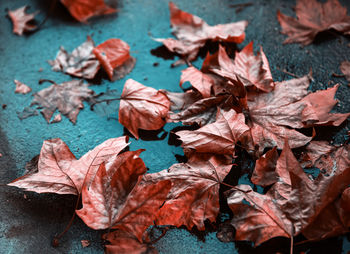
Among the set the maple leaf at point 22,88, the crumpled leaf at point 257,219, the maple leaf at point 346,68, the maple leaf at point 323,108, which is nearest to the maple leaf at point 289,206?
the crumpled leaf at point 257,219

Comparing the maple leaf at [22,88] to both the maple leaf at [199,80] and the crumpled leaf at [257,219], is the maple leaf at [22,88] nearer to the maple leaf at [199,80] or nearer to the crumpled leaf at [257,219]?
the maple leaf at [199,80]

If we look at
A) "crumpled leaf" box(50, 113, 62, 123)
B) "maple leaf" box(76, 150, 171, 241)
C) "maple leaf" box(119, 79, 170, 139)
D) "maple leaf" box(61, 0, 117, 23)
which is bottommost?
"crumpled leaf" box(50, 113, 62, 123)

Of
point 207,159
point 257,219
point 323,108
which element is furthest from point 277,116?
point 257,219

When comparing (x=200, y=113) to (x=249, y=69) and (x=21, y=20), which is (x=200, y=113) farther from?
(x=21, y=20)

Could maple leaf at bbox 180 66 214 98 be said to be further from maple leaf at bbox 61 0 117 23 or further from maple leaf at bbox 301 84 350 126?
maple leaf at bbox 61 0 117 23

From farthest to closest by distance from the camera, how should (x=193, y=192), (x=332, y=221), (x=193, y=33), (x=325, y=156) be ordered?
(x=193, y=33)
(x=325, y=156)
(x=193, y=192)
(x=332, y=221)

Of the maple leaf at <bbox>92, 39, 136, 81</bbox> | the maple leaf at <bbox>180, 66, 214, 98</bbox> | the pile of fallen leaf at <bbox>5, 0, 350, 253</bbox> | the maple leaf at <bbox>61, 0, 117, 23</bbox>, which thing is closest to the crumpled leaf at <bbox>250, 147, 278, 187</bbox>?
the pile of fallen leaf at <bbox>5, 0, 350, 253</bbox>
